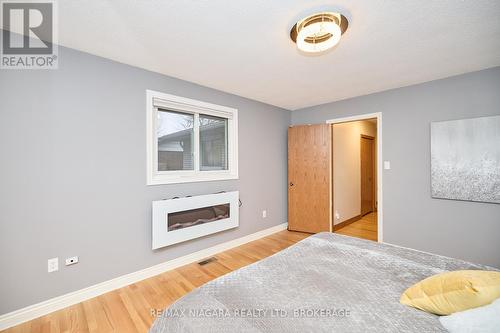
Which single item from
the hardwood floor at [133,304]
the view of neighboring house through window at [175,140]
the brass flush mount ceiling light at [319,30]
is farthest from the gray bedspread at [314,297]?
the view of neighboring house through window at [175,140]

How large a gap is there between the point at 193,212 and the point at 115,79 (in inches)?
69.8

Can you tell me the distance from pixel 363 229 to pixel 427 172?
1.79 m

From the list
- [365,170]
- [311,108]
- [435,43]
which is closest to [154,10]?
[435,43]

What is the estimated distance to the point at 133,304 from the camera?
1.94 meters

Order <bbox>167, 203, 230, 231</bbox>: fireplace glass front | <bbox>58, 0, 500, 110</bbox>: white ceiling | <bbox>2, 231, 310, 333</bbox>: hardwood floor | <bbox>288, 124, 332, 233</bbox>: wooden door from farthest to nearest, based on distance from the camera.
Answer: <bbox>288, 124, 332, 233</bbox>: wooden door → <bbox>167, 203, 230, 231</bbox>: fireplace glass front → <bbox>2, 231, 310, 333</bbox>: hardwood floor → <bbox>58, 0, 500, 110</bbox>: white ceiling

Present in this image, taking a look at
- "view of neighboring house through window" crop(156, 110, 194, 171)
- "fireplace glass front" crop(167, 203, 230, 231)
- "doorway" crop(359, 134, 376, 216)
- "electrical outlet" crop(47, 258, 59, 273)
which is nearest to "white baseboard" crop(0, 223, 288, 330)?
"electrical outlet" crop(47, 258, 59, 273)

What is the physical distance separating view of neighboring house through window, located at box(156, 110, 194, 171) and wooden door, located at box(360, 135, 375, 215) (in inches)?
168

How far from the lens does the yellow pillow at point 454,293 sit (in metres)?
0.88

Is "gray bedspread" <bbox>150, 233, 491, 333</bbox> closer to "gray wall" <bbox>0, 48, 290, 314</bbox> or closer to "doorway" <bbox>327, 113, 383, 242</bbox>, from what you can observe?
"gray wall" <bbox>0, 48, 290, 314</bbox>

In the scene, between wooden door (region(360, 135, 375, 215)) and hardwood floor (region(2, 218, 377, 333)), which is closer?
hardwood floor (region(2, 218, 377, 333))

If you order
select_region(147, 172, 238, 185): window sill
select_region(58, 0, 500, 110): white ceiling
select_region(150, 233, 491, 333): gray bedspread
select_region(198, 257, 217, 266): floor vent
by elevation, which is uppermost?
select_region(58, 0, 500, 110): white ceiling

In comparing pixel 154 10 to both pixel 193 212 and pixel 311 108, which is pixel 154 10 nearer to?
pixel 193 212

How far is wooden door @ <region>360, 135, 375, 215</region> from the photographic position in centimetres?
Answer: 520

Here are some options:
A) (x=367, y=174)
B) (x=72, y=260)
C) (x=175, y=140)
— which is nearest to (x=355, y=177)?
(x=367, y=174)
